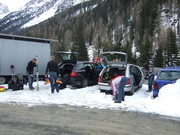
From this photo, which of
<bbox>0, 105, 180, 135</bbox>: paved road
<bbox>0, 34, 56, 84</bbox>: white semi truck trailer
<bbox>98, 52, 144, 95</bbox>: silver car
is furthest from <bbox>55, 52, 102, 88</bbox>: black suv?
<bbox>0, 105, 180, 135</bbox>: paved road

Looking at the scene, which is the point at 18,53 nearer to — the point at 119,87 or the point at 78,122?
the point at 119,87

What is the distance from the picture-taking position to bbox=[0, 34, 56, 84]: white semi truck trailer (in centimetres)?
1248

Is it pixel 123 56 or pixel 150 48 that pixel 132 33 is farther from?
pixel 123 56

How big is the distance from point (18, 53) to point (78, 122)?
393 inches

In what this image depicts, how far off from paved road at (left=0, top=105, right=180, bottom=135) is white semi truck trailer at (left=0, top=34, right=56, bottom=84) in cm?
709

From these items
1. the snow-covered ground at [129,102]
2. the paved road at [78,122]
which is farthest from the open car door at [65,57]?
the paved road at [78,122]

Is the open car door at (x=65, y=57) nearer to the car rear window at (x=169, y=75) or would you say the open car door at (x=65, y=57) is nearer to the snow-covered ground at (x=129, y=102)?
the snow-covered ground at (x=129, y=102)

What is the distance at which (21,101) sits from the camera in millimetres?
7090

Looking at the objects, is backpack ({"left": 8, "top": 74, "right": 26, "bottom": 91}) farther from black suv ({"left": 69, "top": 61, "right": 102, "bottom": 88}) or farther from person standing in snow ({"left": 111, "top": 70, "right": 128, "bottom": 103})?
person standing in snow ({"left": 111, "top": 70, "right": 128, "bottom": 103})

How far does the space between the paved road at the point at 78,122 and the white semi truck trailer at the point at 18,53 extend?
23.3 feet

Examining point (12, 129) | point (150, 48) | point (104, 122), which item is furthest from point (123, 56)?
point (150, 48)

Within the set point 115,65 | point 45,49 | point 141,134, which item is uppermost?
point 45,49

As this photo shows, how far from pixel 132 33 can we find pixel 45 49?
203 ft

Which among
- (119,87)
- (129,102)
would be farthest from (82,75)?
(129,102)
